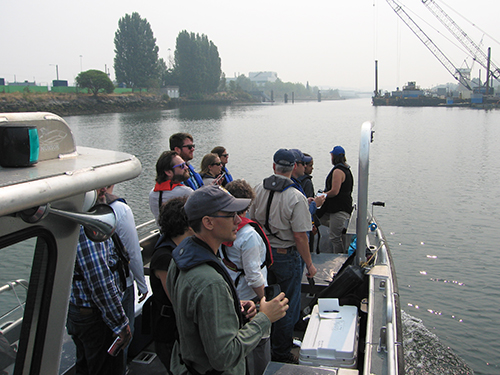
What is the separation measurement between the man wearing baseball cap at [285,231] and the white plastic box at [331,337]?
0.24 meters

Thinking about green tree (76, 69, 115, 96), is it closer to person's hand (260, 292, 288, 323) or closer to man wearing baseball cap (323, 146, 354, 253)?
man wearing baseball cap (323, 146, 354, 253)

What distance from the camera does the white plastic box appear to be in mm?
3521

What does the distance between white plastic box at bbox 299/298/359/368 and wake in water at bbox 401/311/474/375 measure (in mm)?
2758

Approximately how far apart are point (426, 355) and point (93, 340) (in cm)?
548

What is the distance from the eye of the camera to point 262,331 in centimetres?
212

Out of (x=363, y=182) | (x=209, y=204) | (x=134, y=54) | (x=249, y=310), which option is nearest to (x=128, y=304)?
(x=249, y=310)

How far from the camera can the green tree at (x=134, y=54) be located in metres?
96.3

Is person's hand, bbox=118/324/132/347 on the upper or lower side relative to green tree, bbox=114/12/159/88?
lower

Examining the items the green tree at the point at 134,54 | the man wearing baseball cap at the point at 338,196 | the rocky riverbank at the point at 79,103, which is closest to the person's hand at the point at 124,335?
the man wearing baseball cap at the point at 338,196

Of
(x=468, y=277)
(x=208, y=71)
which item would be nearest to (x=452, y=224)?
(x=468, y=277)

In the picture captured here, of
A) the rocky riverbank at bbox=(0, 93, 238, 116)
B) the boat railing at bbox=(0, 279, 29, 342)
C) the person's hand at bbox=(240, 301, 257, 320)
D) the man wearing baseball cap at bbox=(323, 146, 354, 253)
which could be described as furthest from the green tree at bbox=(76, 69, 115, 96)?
the boat railing at bbox=(0, 279, 29, 342)

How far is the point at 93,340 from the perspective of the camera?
2961 millimetres

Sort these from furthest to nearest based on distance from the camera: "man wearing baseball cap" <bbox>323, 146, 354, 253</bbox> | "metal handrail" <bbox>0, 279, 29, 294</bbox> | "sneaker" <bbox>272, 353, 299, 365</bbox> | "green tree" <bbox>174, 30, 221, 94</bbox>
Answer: "green tree" <bbox>174, 30, 221, 94</bbox> → "man wearing baseball cap" <bbox>323, 146, 354, 253</bbox> → "sneaker" <bbox>272, 353, 299, 365</bbox> → "metal handrail" <bbox>0, 279, 29, 294</bbox>

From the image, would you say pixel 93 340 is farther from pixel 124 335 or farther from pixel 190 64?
pixel 190 64
